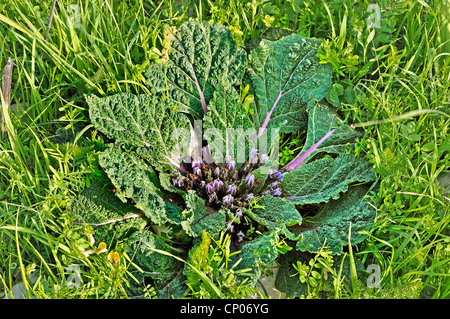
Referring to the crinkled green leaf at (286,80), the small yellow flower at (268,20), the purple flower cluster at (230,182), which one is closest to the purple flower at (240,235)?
the purple flower cluster at (230,182)

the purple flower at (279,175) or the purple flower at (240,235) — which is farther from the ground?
the purple flower at (279,175)

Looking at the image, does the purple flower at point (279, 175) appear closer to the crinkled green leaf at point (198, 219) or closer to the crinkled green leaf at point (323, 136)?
the crinkled green leaf at point (323, 136)

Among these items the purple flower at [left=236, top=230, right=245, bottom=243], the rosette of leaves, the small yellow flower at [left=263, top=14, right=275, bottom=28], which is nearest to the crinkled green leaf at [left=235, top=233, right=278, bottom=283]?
the rosette of leaves

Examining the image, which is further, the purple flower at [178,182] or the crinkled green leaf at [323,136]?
the crinkled green leaf at [323,136]

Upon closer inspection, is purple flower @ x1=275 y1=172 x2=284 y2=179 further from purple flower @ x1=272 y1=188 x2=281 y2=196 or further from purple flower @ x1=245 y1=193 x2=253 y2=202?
purple flower @ x1=245 y1=193 x2=253 y2=202
